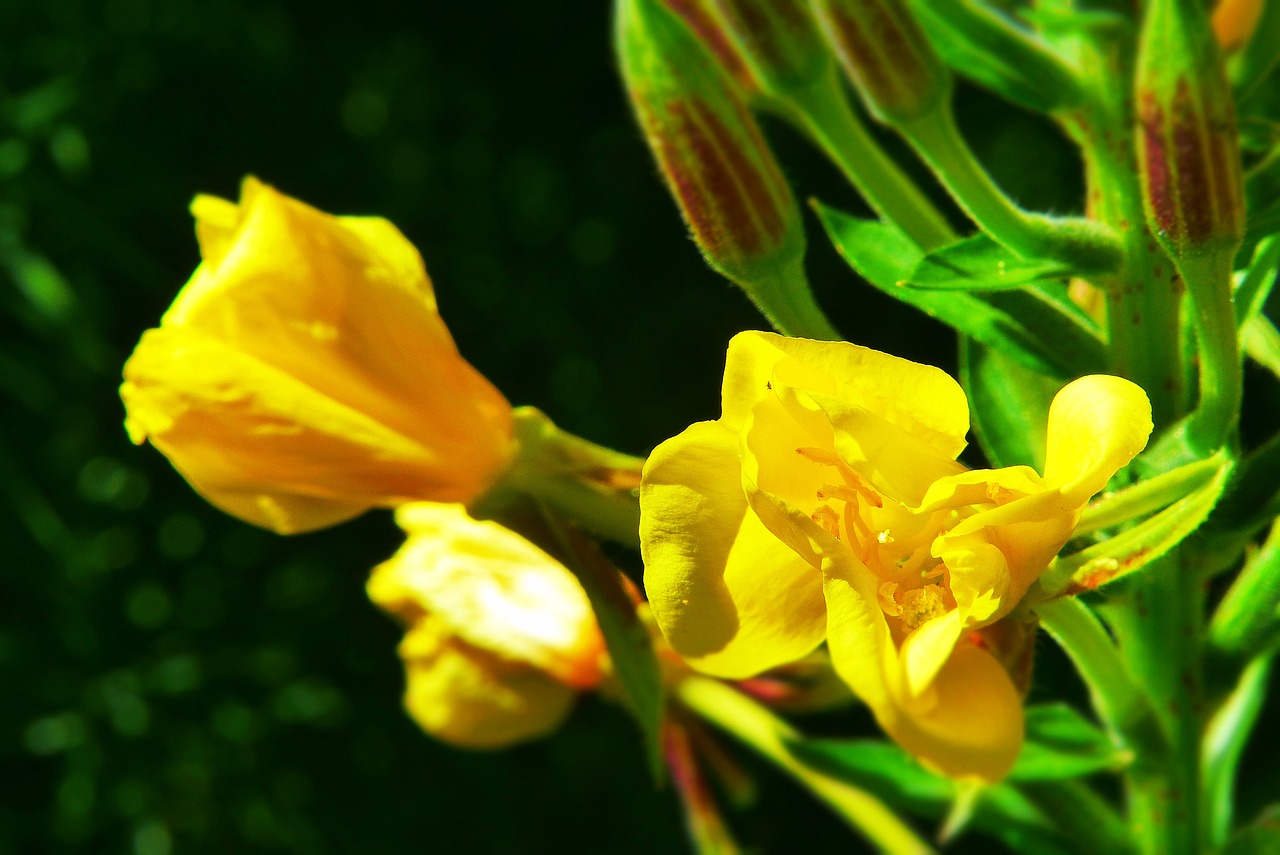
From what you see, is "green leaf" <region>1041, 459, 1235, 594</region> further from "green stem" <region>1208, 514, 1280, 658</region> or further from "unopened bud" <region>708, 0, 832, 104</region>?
"unopened bud" <region>708, 0, 832, 104</region>

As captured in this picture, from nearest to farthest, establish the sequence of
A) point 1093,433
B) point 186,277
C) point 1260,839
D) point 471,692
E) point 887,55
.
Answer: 1. point 1093,433
2. point 887,55
3. point 1260,839
4. point 471,692
5. point 186,277

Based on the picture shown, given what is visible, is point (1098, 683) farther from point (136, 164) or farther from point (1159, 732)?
point (136, 164)

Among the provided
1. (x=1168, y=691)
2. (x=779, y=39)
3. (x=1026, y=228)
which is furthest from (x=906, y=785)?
(x=779, y=39)

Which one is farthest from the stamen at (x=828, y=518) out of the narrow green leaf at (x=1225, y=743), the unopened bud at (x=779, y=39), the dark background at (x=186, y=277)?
the dark background at (x=186, y=277)

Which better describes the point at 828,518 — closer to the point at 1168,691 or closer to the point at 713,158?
the point at 713,158

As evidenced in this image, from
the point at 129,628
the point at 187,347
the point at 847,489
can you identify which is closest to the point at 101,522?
the point at 129,628

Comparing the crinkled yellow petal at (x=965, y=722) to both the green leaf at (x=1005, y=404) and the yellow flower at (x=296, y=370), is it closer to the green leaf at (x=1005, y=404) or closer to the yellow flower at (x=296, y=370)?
the green leaf at (x=1005, y=404)
